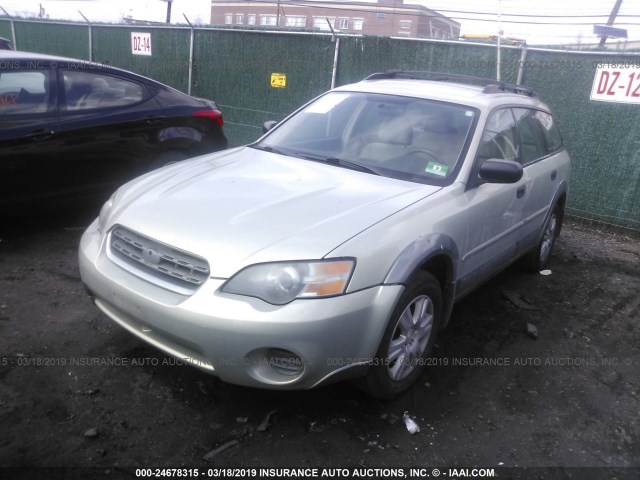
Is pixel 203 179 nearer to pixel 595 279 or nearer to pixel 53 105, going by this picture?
pixel 53 105

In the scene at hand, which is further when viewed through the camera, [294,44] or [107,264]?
[294,44]

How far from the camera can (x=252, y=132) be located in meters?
9.46

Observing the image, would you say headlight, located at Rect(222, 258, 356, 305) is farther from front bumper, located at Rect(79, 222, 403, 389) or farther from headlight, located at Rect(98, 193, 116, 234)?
headlight, located at Rect(98, 193, 116, 234)

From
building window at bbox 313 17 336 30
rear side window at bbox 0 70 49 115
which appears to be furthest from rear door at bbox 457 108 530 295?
building window at bbox 313 17 336 30

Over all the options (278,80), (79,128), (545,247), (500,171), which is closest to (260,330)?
(500,171)

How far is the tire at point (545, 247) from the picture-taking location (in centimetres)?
505

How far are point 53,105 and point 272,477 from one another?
12.6 feet

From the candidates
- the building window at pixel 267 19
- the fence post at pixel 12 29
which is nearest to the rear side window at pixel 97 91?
the fence post at pixel 12 29

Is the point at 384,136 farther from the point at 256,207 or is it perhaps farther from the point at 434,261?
the point at 256,207

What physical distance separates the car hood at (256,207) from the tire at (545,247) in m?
2.30

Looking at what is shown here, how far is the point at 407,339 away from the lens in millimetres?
2945

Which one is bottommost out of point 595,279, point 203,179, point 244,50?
point 595,279

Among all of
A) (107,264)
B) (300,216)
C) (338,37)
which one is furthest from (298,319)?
(338,37)

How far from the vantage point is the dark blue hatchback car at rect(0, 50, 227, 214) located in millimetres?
4504
